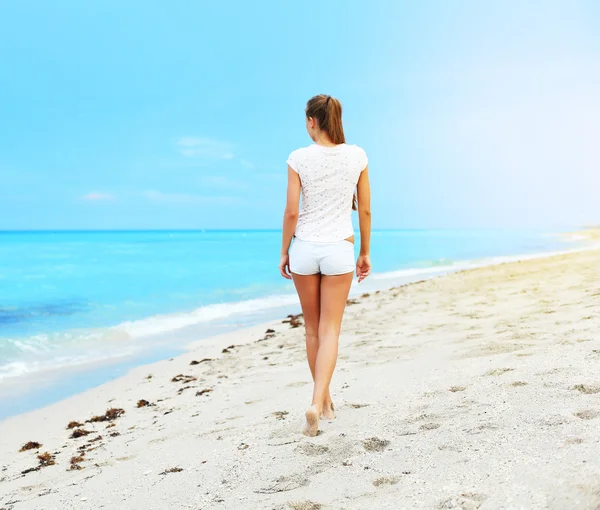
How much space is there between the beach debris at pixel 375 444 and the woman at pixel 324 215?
0.41 metres

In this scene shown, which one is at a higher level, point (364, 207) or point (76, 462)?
point (364, 207)

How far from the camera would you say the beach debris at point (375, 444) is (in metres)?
2.87

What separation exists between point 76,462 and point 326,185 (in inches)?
102

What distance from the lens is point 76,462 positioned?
376 centimetres

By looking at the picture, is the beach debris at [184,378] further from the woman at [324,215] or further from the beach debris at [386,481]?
the beach debris at [386,481]

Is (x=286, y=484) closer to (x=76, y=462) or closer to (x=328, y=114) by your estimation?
(x=76, y=462)

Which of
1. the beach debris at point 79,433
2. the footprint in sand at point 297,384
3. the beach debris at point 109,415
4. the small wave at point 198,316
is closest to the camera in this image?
the beach debris at point 79,433

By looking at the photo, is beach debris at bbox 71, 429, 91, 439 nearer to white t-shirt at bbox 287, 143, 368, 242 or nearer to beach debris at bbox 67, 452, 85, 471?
beach debris at bbox 67, 452, 85, 471

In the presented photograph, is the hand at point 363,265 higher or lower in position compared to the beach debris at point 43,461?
higher

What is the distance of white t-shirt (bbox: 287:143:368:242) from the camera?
11.0 ft

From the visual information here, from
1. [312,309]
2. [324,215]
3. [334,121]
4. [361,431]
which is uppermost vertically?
[334,121]

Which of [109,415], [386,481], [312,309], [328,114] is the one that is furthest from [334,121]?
[109,415]

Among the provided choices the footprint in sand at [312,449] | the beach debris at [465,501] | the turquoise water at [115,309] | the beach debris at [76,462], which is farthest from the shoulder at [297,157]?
the turquoise water at [115,309]

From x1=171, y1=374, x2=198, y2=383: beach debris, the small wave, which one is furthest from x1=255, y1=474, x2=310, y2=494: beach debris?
the small wave
